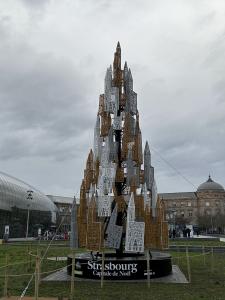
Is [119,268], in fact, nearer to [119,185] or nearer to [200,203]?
[119,185]

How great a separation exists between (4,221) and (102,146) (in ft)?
233

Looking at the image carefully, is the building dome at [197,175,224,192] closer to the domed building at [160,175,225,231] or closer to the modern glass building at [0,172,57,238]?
the domed building at [160,175,225,231]

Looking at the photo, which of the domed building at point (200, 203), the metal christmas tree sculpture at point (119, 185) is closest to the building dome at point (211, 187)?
the domed building at point (200, 203)

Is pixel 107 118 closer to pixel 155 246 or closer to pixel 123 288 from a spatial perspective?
pixel 155 246

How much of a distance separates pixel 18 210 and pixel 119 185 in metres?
77.5

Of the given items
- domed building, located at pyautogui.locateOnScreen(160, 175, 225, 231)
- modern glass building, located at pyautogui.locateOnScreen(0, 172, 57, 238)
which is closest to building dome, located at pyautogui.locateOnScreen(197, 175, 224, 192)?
domed building, located at pyautogui.locateOnScreen(160, 175, 225, 231)

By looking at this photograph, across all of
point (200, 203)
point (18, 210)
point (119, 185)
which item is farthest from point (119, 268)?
point (200, 203)

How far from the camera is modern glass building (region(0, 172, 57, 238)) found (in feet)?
295

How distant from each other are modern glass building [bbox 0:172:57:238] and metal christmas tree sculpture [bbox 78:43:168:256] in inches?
2519

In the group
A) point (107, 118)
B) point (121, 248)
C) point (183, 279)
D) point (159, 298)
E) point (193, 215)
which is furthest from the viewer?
point (193, 215)

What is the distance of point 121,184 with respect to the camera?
21672 mm

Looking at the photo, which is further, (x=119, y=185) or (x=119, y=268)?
(x=119, y=185)

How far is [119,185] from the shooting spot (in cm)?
2158

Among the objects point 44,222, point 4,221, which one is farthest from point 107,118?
point 44,222
